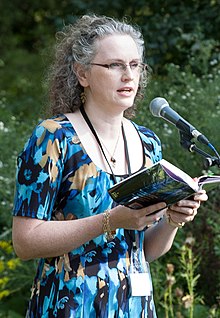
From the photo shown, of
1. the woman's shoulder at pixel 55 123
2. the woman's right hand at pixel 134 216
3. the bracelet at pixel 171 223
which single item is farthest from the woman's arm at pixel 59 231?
the woman's shoulder at pixel 55 123

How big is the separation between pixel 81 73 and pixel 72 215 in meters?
0.56

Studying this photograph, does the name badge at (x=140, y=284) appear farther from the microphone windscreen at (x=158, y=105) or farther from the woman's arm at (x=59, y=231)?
the microphone windscreen at (x=158, y=105)

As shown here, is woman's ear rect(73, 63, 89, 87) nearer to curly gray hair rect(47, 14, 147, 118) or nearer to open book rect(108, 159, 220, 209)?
curly gray hair rect(47, 14, 147, 118)

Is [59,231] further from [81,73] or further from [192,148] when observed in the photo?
[81,73]

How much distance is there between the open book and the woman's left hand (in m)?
0.04

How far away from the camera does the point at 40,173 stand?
3.02 metres

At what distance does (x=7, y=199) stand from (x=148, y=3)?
3234mm

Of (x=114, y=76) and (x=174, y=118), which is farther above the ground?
(x=114, y=76)

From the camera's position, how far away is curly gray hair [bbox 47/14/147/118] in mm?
3236

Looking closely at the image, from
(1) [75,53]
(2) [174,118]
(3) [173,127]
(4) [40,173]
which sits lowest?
(4) [40,173]

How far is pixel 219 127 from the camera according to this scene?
18.4 ft

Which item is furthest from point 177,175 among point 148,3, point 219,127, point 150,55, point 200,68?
point 148,3

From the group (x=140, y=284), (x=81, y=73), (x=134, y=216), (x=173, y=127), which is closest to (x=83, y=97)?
(x=81, y=73)

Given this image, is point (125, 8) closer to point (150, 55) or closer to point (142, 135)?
point (150, 55)
